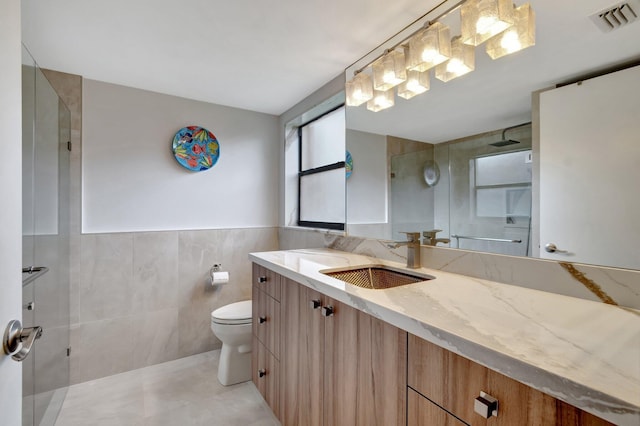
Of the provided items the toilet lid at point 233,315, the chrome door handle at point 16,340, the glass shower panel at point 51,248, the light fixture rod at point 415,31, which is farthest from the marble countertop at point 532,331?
the glass shower panel at point 51,248

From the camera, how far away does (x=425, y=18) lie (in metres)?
1.45

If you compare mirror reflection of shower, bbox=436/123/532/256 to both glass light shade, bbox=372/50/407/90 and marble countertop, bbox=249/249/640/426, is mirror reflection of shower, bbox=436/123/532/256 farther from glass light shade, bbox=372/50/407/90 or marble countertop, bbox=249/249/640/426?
glass light shade, bbox=372/50/407/90

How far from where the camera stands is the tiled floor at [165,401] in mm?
1729

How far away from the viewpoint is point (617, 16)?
94cm

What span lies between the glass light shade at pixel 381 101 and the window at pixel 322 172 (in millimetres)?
563

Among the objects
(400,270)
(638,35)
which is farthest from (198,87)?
(638,35)

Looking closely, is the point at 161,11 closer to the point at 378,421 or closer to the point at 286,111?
the point at 286,111

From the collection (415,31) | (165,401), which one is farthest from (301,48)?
(165,401)

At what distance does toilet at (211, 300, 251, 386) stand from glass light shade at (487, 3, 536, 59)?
2.11 m

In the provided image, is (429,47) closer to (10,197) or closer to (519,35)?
(519,35)

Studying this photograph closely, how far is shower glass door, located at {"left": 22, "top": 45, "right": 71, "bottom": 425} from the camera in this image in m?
1.30

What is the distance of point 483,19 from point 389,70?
52 cm

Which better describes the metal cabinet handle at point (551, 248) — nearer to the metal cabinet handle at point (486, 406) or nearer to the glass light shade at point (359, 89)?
the metal cabinet handle at point (486, 406)

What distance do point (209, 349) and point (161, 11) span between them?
2445mm
